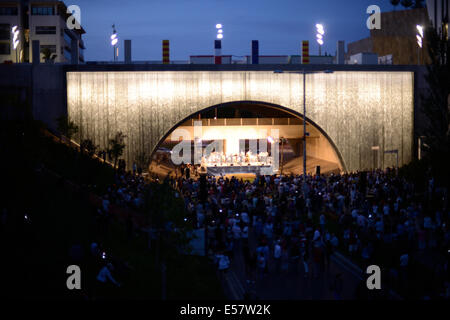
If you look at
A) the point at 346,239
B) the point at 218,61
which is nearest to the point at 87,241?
the point at 346,239

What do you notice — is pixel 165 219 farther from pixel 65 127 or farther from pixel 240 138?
pixel 240 138

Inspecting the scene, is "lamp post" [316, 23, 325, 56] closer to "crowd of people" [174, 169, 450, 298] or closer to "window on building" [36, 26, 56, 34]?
"crowd of people" [174, 169, 450, 298]

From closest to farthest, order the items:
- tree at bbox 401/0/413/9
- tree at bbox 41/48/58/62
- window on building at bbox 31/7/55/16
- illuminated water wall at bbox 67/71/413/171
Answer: illuminated water wall at bbox 67/71/413/171 → tree at bbox 41/48/58/62 → window on building at bbox 31/7/55/16 → tree at bbox 401/0/413/9

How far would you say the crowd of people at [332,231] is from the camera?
13.8 meters

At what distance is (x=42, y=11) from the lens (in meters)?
69.3

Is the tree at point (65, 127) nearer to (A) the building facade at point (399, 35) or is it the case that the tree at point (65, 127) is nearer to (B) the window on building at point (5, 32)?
(A) the building facade at point (399, 35)

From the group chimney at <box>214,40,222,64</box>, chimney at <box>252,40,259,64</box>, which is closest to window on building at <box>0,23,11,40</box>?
chimney at <box>214,40,222,64</box>

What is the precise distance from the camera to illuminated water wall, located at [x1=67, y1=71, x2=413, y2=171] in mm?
33375

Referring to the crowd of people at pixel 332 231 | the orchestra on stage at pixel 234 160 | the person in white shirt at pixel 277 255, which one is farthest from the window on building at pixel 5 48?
the person in white shirt at pixel 277 255

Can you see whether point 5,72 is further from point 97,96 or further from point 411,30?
point 411,30

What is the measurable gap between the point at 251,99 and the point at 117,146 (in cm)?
984

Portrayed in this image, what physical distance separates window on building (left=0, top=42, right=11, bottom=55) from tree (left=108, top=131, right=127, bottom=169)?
1584 inches

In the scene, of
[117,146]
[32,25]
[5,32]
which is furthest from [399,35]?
[5,32]

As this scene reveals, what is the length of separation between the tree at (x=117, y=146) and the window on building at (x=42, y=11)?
44.2 meters
